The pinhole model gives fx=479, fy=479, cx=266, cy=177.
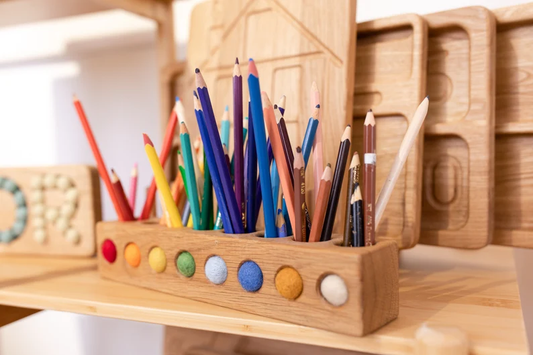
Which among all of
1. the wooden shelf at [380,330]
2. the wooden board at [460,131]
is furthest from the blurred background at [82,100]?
the wooden board at [460,131]

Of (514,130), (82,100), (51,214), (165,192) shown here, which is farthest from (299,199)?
(82,100)

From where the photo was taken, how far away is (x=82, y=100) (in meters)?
0.91

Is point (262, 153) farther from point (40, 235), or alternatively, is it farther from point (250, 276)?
point (40, 235)

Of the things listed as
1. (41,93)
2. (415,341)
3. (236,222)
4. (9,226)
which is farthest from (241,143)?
(41,93)

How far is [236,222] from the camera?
38 cm

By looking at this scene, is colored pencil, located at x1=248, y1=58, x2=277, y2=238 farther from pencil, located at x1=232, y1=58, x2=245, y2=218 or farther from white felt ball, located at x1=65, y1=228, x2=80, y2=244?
white felt ball, located at x1=65, y1=228, x2=80, y2=244

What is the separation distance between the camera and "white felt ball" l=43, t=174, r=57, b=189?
1.89ft

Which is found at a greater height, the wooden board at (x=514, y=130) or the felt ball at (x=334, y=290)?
the wooden board at (x=514, y=130)

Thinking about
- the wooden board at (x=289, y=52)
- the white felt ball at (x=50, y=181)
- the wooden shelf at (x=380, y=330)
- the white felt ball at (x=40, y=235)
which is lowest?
the wooden shelf at (x=380, y=330)

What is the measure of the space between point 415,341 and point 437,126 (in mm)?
243

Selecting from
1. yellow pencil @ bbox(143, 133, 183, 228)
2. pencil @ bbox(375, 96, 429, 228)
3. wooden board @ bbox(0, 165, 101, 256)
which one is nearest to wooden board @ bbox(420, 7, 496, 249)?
pencil @ bbox(375, 96, 429, 228)

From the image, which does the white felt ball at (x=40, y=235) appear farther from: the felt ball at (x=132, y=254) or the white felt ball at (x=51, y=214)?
the felt ball at (x=132, y=254)

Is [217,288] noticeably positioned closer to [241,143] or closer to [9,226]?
[241,143]

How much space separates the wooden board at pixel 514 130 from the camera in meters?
0.45
